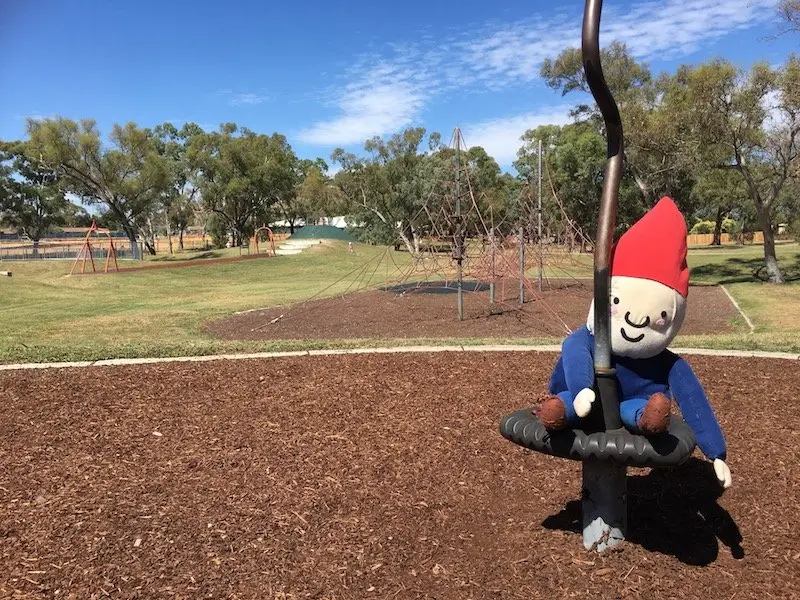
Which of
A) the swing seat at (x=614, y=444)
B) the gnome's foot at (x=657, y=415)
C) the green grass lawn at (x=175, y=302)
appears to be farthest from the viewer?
the green grass lawn at (x=175, y=302)

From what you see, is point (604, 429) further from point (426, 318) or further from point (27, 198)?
point (27, 198)

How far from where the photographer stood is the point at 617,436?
246cm

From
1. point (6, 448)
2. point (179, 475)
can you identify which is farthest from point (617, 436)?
point (6, 448)

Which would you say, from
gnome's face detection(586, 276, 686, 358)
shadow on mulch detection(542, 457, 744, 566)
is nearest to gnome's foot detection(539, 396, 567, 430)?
gnome's face detection(586, 276, 686, 358)

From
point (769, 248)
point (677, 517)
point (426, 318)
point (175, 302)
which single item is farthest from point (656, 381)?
point (769, 248)

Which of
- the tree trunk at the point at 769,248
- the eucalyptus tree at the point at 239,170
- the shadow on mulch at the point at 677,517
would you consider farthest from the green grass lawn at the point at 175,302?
the eucalyptus tree at the point at 239,170

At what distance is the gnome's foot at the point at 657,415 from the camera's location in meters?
2.25

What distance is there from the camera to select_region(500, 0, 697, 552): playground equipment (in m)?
2.38

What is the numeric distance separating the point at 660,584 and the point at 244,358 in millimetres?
4815

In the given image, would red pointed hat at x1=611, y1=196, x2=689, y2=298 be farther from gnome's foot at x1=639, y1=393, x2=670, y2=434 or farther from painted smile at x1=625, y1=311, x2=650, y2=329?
gnome's foot at x1=639, y1=393, x2=670, y2=434

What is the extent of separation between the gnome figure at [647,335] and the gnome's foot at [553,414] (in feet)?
0.09

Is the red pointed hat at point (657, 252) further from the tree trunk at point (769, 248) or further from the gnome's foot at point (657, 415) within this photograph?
the tree trunk at point (769, 248)

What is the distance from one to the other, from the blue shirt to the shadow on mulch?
59 centimetres

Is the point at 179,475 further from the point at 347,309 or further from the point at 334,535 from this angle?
the point at 347,309
